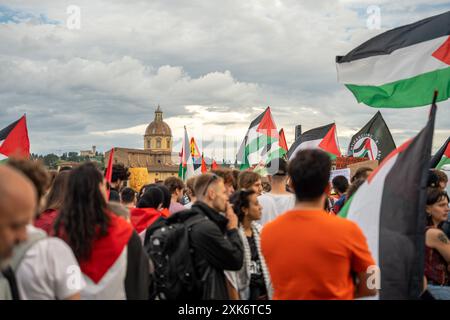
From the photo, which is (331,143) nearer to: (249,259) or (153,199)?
(153,199)

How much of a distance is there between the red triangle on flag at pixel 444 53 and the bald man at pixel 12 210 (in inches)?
207

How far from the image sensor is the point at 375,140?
13.5 metres

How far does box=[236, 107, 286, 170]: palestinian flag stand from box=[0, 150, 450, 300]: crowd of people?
813 cm

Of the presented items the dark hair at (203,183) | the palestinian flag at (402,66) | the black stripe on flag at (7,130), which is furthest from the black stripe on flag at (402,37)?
the black stripe on flag at (7,130)

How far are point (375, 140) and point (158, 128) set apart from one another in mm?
136352

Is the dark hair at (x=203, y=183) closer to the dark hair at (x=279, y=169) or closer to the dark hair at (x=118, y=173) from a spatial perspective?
the dark hair at (x=279, y=169)

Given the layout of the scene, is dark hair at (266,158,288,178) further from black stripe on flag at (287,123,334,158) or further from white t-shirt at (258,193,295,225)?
black stripe on flag at (287,123,334,158)

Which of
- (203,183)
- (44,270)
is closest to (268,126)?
(203,183)

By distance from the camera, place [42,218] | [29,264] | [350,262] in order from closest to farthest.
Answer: [29,264]
[350,262]
[42,218]

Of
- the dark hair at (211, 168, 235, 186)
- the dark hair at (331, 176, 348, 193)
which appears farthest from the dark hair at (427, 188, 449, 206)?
the dark hair at (331, 176, 348, 193)

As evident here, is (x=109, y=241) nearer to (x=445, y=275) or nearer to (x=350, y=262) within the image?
(x=350, y=262)

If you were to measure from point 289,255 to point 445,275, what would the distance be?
6.51 feet
